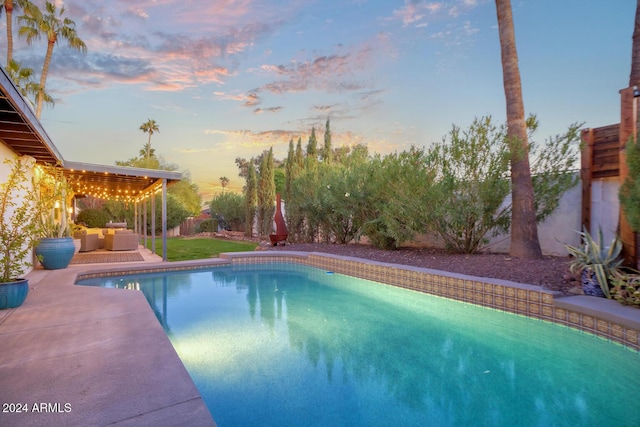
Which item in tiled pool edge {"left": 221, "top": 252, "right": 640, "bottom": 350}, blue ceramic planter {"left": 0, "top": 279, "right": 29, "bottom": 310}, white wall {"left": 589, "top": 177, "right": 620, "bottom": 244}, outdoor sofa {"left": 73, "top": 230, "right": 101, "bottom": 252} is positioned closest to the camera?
tiled pool edge {"left": 221, "top": 252, "right": 640, "bottom": 350}

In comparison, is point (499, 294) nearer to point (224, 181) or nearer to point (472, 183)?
point (472, 183)

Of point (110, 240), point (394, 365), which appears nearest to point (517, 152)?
point (394, 365)

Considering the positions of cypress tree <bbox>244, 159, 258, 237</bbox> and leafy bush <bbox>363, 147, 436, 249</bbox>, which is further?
cypress tree <bbox>244, 159, 258, 237</bbox>

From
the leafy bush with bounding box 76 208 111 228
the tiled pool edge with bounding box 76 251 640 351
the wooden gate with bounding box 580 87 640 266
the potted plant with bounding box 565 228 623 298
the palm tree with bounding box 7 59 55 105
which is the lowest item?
the tiled pool edge with bounding box 76 251 640 351

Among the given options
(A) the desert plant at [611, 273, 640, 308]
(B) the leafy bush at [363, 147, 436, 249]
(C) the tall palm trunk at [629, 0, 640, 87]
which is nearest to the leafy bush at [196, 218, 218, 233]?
(B) the leafy bush at [363, 147, 436, 249]

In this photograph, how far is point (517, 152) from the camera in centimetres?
713

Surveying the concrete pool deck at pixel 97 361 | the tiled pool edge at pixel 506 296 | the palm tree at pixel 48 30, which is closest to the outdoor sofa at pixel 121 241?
the concrete pool deck at pixel 97 361

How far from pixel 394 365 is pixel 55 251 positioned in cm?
829

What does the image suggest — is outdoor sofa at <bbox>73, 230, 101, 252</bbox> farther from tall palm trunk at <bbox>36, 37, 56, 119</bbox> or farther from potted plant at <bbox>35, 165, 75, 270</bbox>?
tall palm trunk at <bbox>36, 37, 56, 119</bbox>

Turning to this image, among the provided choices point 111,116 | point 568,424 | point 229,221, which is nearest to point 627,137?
point 568,424

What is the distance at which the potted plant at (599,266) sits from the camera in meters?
5.02

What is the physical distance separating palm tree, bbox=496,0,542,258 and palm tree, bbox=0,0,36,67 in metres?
20.4

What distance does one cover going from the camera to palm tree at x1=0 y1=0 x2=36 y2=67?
16.1m

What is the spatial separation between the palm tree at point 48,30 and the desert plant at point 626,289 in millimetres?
23970
